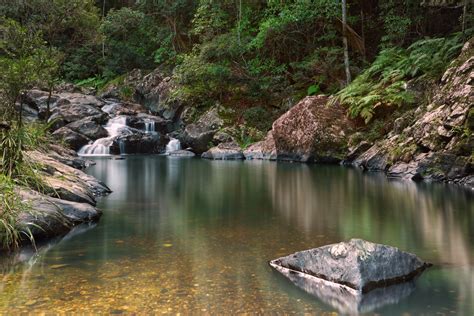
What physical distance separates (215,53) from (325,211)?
20.0 metres

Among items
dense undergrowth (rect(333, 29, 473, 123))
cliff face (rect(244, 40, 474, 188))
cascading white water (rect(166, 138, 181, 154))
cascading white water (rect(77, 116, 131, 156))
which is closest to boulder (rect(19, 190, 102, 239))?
cliff face (rect(244, 40, 474, 188))

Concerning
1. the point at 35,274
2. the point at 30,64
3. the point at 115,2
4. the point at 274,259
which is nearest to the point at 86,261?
the point at 35,274

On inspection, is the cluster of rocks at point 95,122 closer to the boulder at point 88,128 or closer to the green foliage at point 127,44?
the boulder at point 88,128

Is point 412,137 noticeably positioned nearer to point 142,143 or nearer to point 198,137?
point 198,137

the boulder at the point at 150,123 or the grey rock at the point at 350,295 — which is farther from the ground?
the boulder at the point at 150,123

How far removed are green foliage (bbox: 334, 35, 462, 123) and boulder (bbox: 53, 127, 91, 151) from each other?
1389 centimetres

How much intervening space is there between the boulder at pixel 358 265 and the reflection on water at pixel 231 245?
0.24 m

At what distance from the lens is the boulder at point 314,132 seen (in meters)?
19.9

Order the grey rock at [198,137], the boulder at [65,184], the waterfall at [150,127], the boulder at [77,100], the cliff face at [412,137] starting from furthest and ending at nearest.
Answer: the waterfall at [150,127] < the boulder at [77,100] < the grey rock at [198,137] < the cliff face at [412,137] < the boulder at [65,184]

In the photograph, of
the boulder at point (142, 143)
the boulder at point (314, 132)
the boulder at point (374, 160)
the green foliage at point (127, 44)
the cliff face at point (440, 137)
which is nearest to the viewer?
the cliff face at point (440, 137)

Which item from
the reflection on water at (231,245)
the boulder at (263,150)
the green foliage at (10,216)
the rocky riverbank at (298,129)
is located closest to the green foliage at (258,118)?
the rocky riverbank at (298,129)

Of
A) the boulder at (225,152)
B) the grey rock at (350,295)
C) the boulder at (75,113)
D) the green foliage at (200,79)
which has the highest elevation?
the green foliage at (200,79)

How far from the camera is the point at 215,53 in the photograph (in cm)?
2750

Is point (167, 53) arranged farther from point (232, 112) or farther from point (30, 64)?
point (30, 64)
